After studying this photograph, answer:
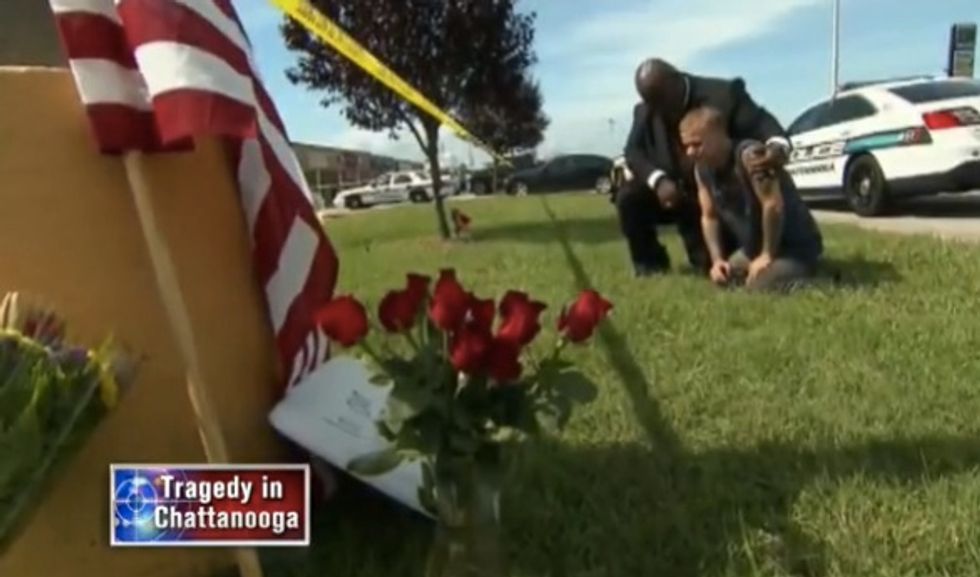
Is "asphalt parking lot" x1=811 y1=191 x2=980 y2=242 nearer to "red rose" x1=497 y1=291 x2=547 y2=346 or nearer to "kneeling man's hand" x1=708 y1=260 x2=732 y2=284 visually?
"kneeling man's hand" x1=708 y1=260 x2=732 y2=284


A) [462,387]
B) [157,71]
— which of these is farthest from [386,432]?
[157,71]

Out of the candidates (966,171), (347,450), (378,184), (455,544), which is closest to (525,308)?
(455,544)

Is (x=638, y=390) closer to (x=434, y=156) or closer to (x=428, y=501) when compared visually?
(x=428, y=501)

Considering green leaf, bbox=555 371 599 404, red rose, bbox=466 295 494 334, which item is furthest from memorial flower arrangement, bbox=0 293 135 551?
green leaf, bbox=555 371 599 404

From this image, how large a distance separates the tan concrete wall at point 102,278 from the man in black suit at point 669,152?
330cm

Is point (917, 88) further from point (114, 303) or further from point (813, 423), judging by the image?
point (114, 303)

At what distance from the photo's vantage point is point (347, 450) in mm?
2531

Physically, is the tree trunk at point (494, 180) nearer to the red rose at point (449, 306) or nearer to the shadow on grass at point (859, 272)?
the shadow on grass at point (859, 272)

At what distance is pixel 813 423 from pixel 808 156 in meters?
9.79

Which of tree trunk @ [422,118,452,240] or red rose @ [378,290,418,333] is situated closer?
red rose @ [378,290,418,333]

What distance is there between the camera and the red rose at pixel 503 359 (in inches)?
72.2

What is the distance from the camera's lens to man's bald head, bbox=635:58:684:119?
5461mm

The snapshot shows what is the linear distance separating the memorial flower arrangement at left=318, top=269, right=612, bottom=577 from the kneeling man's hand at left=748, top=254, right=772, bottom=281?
11.0 ft

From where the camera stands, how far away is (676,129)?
5.72 meters
